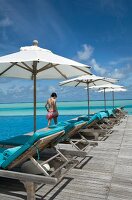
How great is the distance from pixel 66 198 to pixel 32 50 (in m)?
2.75

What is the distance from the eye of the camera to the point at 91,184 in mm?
3883

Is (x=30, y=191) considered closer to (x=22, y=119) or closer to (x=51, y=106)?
(x=51, y=106)

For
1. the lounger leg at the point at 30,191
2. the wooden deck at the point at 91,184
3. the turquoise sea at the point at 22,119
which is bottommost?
the turquoise sea at the point at 22,119

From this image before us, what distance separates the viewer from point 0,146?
5094mm

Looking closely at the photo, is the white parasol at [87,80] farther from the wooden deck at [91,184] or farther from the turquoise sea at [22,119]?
the turquoise sea at [22,119]

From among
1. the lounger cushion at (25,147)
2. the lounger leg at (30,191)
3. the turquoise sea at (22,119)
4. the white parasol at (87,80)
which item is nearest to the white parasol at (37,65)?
the lounger cushion at (25,147)

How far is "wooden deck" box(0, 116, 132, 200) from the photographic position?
3.45m

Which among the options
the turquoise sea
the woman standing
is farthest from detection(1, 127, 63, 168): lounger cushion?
the turquoise sea

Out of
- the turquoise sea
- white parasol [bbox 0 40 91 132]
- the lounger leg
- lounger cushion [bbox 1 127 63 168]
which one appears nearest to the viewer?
the lounger leg

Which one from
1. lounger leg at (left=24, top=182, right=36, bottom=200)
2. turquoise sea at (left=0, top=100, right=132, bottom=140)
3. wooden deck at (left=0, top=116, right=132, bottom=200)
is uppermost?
lounger leg at (left=24, top=182, right=36, bottom=200)

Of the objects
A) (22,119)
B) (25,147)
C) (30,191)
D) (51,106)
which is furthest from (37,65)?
(22,119)

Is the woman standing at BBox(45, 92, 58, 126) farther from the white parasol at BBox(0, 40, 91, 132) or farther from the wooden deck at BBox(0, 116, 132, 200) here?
the wooden deck at BBox(0, 116, 132, 200)

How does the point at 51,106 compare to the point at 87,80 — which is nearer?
the point at 51,106

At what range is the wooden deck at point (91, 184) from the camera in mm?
3453
